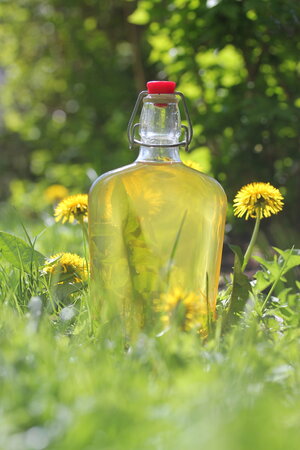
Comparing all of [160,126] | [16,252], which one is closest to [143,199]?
[160,126]

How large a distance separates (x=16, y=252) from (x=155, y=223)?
49cm

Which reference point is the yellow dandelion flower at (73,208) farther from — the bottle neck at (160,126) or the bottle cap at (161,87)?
the bottle cap at (161,87)

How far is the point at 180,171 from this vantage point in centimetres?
171

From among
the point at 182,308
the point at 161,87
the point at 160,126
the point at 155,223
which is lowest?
the point at 182,308

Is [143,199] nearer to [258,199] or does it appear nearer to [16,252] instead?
[258,199]

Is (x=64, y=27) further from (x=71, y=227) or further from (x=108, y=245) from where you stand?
(x=108, y=245)

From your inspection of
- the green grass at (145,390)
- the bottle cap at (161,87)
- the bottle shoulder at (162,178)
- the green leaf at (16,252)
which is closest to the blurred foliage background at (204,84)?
the green leaf at (16,252)

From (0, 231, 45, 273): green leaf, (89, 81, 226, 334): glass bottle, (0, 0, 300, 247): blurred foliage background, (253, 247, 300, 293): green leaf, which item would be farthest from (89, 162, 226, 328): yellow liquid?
(0, 0, 300, 247): blurred foliage background

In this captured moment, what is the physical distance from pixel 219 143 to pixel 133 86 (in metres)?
2.39

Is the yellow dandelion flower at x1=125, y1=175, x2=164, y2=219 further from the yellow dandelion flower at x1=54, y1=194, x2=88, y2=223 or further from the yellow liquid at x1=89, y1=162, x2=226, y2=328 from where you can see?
the yellow dandelion flower at x1=54, y1=194, x2=88, y2=223

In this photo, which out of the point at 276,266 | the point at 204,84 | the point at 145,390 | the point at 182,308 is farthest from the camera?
the point at 204,84

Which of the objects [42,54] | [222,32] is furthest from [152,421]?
[42,54]

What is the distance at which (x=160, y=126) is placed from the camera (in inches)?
65.7

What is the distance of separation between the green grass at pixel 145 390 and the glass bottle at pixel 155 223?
0.50ft
